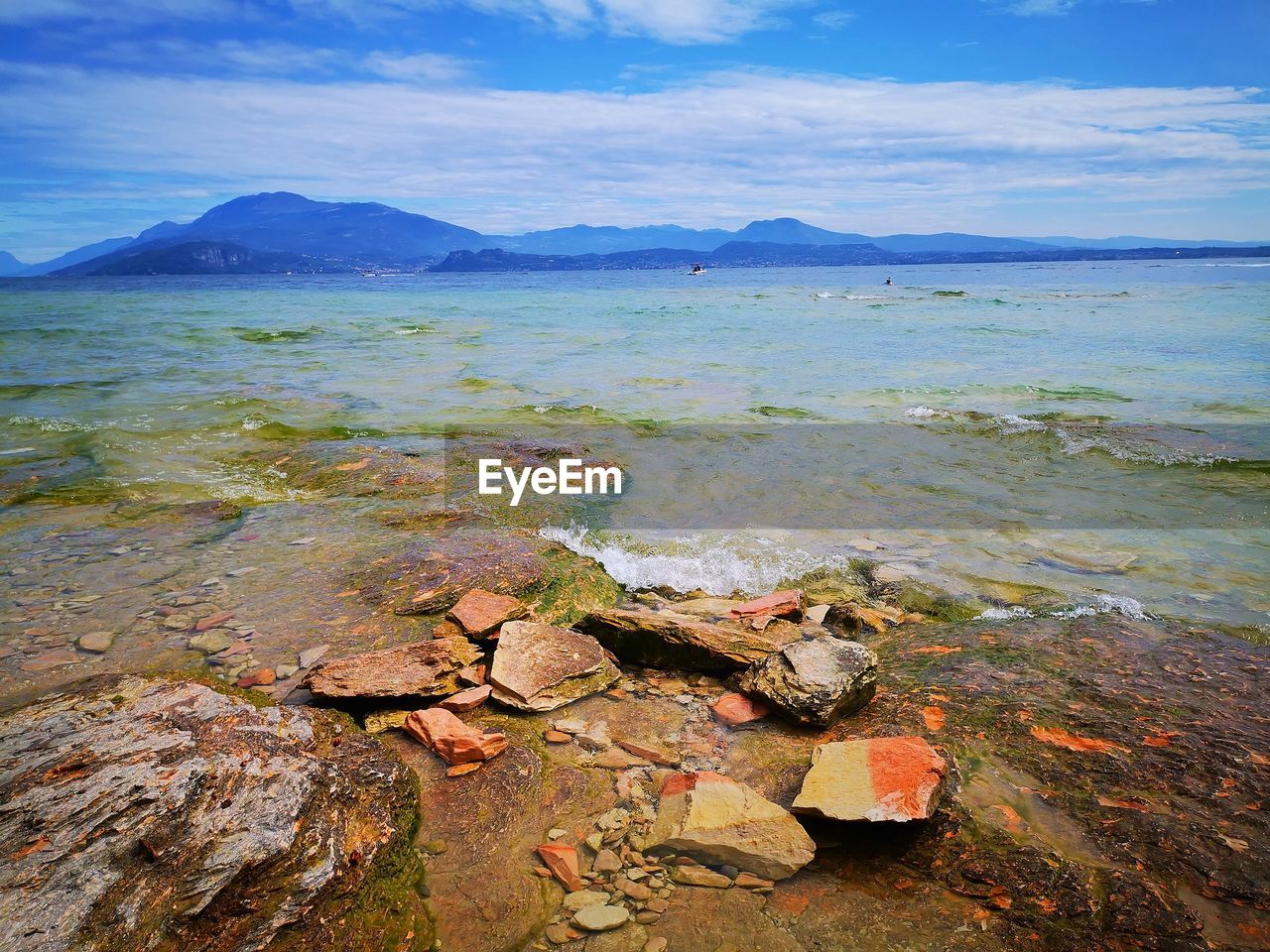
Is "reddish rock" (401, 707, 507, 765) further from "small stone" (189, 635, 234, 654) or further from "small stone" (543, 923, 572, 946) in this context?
"small stone" (189, 635, 234, 654)

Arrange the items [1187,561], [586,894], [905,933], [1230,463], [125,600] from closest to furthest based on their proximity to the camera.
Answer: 1. [905,933]
2. [586,894]
3. [125,600]
4. [1187,561]
5. [1230,463]

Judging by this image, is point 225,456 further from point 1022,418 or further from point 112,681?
point 1022,418

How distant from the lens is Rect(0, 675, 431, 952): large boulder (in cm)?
223

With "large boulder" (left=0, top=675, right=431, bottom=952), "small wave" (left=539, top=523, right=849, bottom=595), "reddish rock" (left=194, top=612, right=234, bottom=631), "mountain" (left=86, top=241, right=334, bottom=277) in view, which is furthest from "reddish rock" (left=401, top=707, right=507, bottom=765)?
"mountain" (left=86, top=241, right=334, bottom=277)

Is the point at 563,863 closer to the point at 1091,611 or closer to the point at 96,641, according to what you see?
the point at 96,641

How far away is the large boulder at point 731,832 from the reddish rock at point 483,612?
1.94 metres

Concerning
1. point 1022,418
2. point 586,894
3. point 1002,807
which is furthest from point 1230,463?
point 586,894

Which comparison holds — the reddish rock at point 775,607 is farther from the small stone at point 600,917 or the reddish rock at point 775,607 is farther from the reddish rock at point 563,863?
A: the small stone at point 600,917

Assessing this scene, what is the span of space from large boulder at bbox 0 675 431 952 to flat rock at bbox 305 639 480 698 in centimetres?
60

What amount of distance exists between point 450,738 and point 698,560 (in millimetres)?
3408

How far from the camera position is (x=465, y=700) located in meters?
4.03

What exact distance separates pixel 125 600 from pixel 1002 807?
5.94 m

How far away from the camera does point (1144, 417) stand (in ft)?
43.0

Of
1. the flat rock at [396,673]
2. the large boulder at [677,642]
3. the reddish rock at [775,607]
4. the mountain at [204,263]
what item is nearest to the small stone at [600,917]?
the flat rock at [396,673]
